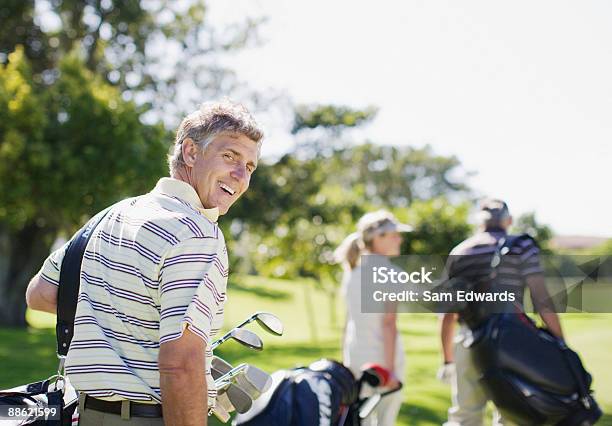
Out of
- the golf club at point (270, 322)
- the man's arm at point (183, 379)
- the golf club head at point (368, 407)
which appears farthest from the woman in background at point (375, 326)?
the man's arm at point (183, 379)

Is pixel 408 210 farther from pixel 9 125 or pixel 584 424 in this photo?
pixel 584 424

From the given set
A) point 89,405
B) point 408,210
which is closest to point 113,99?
point 89,405

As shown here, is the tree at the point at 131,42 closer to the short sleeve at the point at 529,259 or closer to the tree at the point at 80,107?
the tree at the point at 80,107

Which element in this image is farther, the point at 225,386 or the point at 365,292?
the point at 365,292

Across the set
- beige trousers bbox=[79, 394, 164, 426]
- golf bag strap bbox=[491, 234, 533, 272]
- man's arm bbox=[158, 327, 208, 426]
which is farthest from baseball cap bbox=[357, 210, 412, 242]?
man's arm bbox=[158, 327, 208, 426]

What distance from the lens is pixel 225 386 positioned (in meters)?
2.44

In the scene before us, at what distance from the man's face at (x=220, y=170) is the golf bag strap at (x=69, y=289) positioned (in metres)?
0.34

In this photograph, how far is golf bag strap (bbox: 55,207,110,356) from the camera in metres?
2.18

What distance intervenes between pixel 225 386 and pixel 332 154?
19267 mm

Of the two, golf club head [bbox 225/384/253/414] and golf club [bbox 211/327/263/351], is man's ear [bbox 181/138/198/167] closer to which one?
golf club [bbox 211/327/263/351]

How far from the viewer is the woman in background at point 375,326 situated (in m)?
4.85

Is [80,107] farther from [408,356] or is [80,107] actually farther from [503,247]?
[503,247]

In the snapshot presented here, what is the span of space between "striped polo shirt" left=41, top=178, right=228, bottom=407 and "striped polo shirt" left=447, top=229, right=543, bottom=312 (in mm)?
2965

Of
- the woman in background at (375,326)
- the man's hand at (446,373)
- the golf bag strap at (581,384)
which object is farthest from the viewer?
the man's hand at (446,373)
